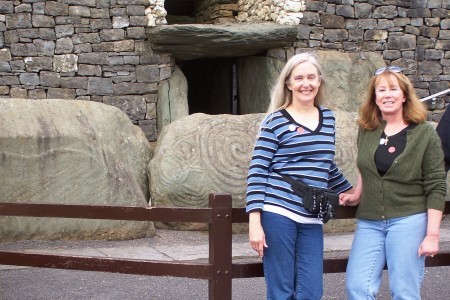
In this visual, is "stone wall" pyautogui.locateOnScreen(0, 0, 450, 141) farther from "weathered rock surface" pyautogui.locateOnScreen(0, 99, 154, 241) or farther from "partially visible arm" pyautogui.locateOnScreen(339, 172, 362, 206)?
"partially visible arm" pyautogui.locateOnScreen(339, 172, 362, 206)

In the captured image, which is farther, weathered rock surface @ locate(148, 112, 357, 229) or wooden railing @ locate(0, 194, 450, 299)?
weathered rock surface @ locate(148, 112, 357, 229)

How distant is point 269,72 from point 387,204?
747 centimetres

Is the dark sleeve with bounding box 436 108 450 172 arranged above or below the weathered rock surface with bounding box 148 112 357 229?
above

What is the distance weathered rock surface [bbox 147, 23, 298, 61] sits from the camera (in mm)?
9664

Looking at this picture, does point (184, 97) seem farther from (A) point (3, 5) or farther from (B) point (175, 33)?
(A) point (3, 5)

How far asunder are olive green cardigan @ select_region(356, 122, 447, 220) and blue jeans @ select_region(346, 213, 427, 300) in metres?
0.05

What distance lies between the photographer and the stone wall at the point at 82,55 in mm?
9445

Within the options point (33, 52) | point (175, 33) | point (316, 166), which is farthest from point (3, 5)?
point (316, 166)

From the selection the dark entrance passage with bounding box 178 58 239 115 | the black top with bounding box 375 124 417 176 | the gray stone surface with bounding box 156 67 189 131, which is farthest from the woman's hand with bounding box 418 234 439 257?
the dark entrance passage with bounding box 178 58 239 115

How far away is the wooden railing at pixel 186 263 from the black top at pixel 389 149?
39cm

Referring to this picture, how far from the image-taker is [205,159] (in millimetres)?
6633

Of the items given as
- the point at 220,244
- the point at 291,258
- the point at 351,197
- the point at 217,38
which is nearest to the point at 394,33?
the point at 217,38

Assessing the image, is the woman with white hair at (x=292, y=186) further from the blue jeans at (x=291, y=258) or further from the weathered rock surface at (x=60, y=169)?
the weathered rock surface at (x=60, y=169)

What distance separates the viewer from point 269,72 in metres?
10.4
